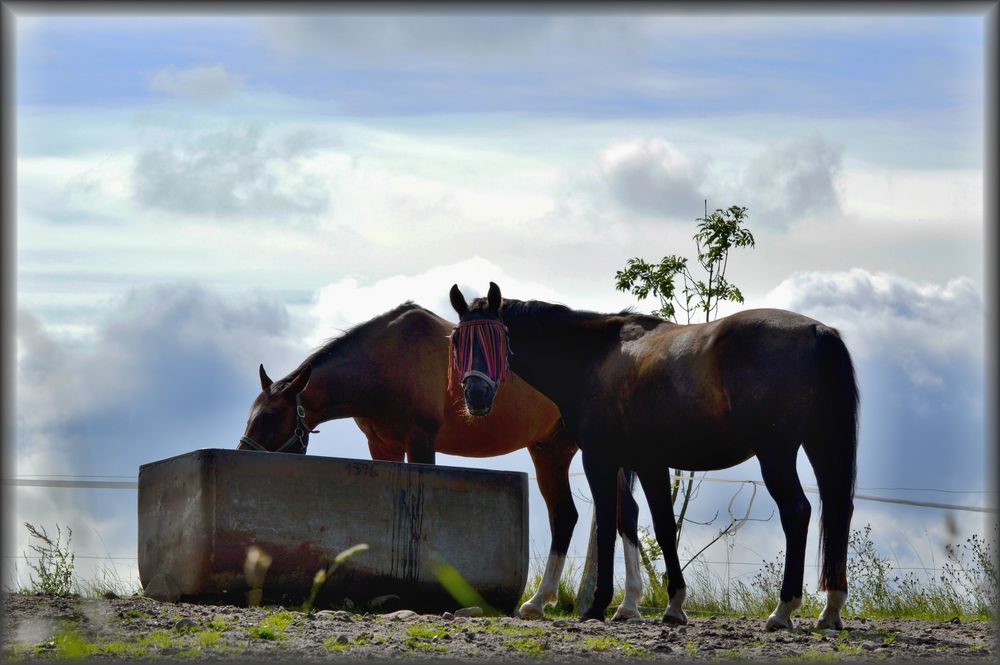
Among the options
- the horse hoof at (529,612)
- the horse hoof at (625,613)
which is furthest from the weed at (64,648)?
the horse hoof at (625,613)

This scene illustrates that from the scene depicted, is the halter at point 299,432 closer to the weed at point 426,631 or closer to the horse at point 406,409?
the horse at point 406,409

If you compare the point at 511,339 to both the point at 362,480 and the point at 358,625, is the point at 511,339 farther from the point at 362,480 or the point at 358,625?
the point at 358,625

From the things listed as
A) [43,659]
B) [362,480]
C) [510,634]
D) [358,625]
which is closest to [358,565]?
[362,480]

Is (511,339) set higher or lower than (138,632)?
higher

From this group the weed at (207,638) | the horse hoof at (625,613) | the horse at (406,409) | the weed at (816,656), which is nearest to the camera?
the weed at (816,656)

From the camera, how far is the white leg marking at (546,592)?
8.09 metres

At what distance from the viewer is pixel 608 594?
7.91 meters

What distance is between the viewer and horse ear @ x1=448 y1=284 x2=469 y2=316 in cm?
825

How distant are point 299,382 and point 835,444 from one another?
176 inches

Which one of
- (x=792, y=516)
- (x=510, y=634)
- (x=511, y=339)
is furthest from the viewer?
(x=511, y=339)

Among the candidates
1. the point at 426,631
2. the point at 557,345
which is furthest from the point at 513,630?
the point at 557,345

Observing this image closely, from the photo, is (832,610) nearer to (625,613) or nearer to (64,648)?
(625,613)

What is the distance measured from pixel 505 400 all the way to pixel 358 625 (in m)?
4.07

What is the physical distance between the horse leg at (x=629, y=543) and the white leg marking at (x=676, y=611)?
340 mm
